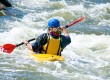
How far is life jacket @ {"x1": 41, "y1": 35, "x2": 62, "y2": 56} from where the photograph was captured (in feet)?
25.9

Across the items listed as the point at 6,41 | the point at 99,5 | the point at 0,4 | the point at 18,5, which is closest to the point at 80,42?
the point at 6,41

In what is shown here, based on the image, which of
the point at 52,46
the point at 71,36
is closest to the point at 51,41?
the point at 52,46

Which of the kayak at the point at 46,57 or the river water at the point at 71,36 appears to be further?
the kayak at the point at 46,57

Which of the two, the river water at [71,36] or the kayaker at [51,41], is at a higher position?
the kayaker at [51,41]

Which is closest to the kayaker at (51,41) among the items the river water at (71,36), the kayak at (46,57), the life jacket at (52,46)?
the life jacket at (52,46)

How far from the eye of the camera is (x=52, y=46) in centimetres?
797

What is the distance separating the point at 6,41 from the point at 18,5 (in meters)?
7.68

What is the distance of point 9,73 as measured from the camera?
291 inches

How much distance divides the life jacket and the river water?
0.26 m

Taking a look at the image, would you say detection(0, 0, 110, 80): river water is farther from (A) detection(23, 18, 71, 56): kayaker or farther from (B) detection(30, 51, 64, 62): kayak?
(A) detection(23, 18, 71, 56): kayaker

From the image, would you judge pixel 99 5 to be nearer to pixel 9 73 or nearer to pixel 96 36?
pixel 96 36

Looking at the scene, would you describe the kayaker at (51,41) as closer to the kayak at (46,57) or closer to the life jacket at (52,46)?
the life jacket at (52,46)

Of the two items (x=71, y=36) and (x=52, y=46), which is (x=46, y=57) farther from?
(x=71, y=36)

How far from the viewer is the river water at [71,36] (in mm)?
7672
